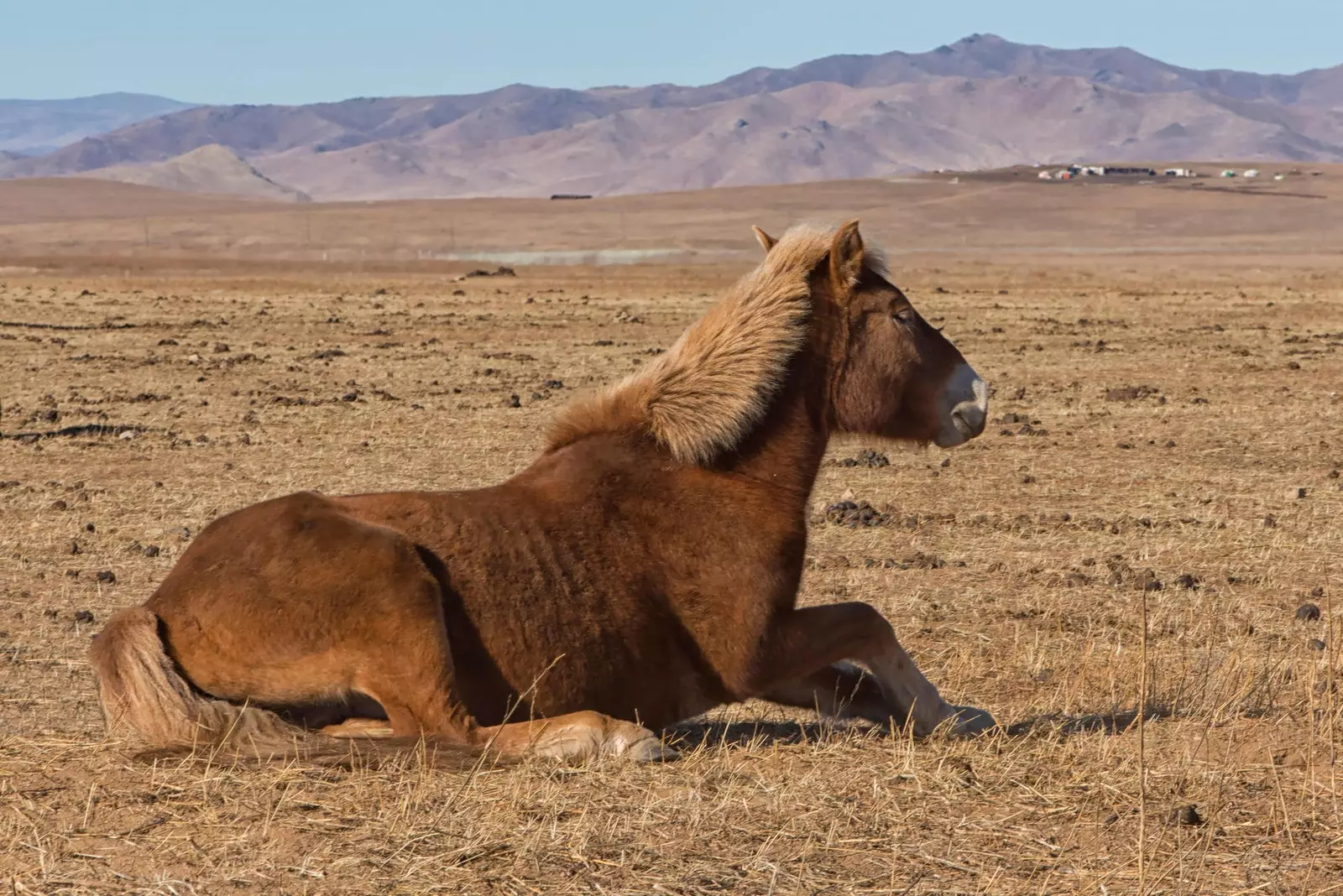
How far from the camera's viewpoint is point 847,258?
6.56 m

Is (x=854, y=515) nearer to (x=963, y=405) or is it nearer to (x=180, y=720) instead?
(x=963, y=405)

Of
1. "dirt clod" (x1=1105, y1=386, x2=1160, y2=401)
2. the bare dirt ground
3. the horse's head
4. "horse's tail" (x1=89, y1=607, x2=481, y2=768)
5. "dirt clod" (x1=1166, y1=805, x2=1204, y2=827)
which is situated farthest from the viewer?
"dirt clod" (x1=1105, y1=386, x2=1160, y2=401)

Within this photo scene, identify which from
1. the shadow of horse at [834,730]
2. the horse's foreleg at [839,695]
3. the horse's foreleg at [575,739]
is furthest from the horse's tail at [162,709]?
the horse's foreleg at [839,695]

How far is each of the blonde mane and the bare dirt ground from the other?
1.24 metres

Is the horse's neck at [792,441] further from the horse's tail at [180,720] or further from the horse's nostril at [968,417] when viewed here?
the horse's tail at [180,720]

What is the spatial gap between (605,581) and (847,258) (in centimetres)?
170

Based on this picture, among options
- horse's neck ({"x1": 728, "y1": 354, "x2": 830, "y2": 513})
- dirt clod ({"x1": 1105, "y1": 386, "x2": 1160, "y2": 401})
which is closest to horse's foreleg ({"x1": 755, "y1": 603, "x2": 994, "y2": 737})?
horse's neck ({"x1": 728, "y1": 354, "x2": 830, "y2": 513})

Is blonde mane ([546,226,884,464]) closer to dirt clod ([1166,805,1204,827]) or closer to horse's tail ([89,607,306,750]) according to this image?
horse's tail ([89,607,306,750])

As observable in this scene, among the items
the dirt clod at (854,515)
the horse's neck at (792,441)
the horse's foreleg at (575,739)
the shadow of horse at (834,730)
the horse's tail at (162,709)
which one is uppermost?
the horse's neck at (792,441)

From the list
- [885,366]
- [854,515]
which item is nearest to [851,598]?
[854,515]

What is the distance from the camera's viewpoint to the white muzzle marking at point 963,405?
265 inches

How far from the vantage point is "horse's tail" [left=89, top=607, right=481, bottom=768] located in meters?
5.43

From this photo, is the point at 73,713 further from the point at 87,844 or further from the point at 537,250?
the point at 537,250

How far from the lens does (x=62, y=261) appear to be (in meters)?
62.1
